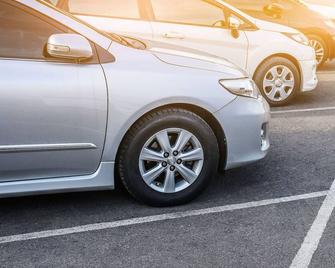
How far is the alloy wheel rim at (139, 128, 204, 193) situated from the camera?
3953mm

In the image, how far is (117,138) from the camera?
3812mm

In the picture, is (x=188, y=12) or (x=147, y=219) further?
(x=188, y=12)

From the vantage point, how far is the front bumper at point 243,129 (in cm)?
407

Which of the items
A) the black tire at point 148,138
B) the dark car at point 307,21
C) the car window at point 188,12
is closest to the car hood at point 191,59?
the black tire at point 148,138

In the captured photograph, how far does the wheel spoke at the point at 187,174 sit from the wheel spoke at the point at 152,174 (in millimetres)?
127

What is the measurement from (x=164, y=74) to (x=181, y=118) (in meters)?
0.32

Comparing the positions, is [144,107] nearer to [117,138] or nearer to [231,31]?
[117,138]

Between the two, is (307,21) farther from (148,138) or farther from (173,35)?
(148,138)

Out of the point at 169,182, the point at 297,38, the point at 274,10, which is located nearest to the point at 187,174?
the point at 169,182

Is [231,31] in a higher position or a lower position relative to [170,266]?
higher

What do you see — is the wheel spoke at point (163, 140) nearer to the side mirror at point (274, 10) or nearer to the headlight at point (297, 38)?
the headlight at point (297, 38)

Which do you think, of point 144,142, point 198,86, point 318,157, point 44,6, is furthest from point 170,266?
point 318,157

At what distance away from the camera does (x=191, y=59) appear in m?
4.17

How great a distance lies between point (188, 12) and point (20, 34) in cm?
360
